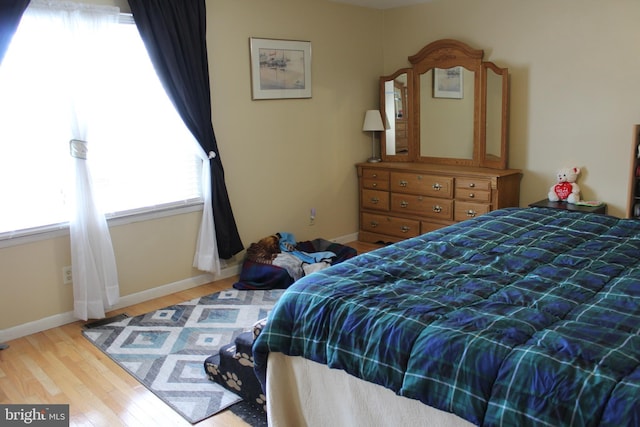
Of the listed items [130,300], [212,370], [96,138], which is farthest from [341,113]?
[212,370]

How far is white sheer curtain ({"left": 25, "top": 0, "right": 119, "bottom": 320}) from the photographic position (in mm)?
3477

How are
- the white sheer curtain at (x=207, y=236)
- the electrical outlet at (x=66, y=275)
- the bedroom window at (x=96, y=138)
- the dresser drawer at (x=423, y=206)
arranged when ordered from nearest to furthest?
the bedroom window at (x=96, y=138), the electrical outlet at (x=66, y=275), the white sheer curtain at (x=207, y=236), the dresser drawer at (x=423, y=206)

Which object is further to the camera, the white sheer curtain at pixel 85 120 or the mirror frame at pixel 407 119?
the mirror frame at pixel 407 119

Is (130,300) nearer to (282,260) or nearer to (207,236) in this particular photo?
(207,236)

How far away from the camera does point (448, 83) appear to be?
504 centimetres

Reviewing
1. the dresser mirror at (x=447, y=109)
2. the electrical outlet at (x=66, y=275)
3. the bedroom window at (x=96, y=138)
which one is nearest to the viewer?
the bedroom window at (x=96, y=138)

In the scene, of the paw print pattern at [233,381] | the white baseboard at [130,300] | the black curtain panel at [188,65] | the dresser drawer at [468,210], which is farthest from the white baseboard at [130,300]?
the dresser drawer at [468,210]

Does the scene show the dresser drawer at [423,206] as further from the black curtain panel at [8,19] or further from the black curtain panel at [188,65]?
the black curtain panel at [8,19]

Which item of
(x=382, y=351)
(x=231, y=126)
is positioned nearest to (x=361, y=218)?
(x=231, y=126)

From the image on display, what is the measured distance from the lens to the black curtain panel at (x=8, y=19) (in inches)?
124

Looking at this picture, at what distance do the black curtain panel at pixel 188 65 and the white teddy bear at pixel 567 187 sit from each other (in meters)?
2.68

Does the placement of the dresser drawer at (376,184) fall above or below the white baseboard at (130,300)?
above
